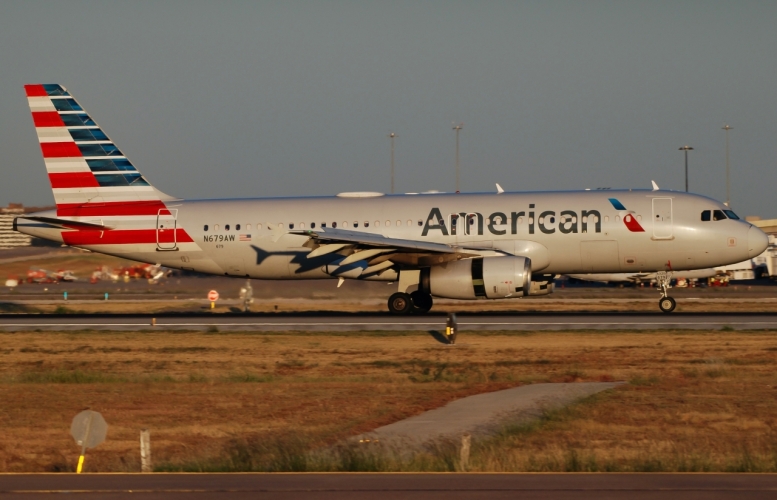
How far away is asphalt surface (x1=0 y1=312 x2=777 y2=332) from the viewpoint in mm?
32531

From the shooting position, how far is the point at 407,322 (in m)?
34.3

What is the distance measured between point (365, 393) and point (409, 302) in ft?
46.9

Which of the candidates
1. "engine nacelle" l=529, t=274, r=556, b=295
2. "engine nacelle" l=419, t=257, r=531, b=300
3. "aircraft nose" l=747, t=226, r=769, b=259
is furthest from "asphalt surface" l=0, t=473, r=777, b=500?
"engine nacelle" l=529, t=274, r=556, b=295

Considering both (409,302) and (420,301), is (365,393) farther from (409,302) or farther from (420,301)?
(420,301)

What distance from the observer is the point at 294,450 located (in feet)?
53.2

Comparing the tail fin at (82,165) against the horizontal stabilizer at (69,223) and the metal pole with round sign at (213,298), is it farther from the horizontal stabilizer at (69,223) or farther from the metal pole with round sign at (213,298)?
the metal pole with round sign at (213,298)

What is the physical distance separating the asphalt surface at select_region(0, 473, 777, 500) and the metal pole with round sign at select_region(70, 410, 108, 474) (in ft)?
1.41

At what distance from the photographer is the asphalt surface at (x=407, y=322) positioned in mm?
32531

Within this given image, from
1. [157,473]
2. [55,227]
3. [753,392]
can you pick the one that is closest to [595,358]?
[753,392]

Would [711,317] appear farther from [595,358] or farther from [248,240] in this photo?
[248,240]

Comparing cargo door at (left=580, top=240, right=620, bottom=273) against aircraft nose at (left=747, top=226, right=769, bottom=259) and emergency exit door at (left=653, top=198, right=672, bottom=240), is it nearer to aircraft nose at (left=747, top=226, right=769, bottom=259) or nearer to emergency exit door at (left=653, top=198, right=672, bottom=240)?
emergency exit door at (left=653, top=198, right=672, bottom=240)

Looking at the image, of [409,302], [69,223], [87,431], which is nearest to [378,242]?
[409,302]

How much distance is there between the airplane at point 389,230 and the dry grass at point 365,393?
503cm

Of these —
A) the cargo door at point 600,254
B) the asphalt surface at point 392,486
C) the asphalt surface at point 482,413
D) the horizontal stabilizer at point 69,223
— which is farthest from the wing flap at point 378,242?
the asphalt surface at point 392,486
